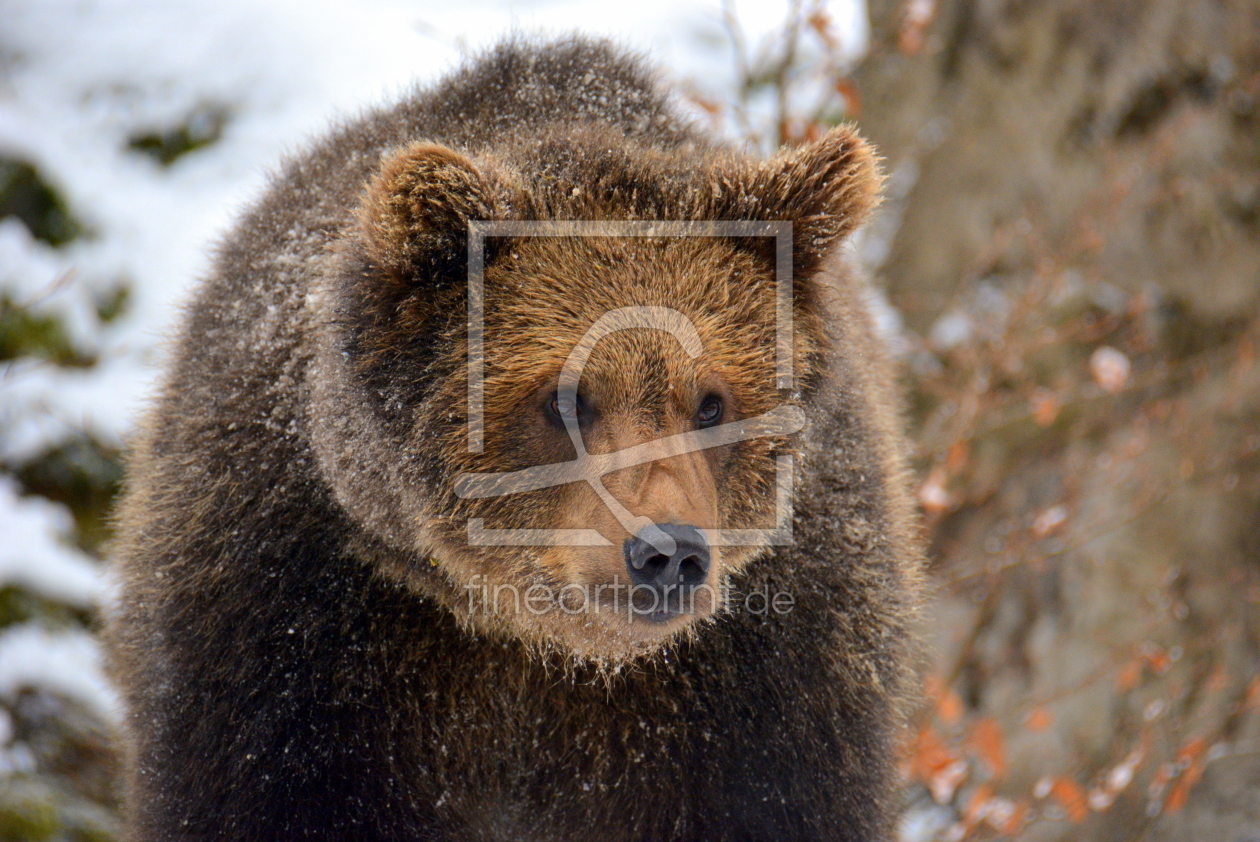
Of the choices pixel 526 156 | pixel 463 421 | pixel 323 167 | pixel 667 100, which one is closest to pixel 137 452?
pixel 323 167

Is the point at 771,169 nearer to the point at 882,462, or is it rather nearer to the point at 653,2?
the point at 882,462

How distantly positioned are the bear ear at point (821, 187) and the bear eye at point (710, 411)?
0.49 metres

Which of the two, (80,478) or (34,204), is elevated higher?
(34,204)

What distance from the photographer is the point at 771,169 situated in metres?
2.98

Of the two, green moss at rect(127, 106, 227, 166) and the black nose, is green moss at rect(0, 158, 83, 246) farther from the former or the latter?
the black nose

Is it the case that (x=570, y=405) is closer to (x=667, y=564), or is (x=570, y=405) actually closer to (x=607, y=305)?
(x=607, y=305)

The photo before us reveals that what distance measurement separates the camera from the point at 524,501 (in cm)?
299

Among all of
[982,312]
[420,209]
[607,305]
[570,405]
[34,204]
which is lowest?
[570,405]

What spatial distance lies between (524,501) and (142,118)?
5.48 meters

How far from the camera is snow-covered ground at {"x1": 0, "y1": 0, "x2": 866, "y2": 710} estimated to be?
5.56m

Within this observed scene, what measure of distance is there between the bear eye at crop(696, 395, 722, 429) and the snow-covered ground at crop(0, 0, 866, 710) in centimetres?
266

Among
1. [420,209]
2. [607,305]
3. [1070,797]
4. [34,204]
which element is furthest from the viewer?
[34,204]

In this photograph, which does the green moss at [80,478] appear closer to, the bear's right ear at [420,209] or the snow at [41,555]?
the snow at [41,555]

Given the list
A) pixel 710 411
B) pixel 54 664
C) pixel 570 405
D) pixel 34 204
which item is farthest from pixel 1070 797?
pixel 34 204
